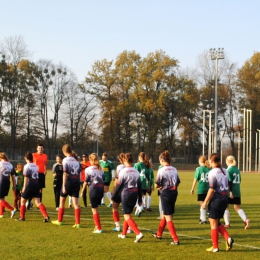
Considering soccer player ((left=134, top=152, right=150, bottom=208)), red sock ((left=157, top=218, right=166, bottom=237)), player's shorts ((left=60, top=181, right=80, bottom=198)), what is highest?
soccer player ((left=134, top=152, right=150, bottom=208))

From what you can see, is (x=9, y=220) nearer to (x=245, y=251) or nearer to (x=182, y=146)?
(x=245, y=251)

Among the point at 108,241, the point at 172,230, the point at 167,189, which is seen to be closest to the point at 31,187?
the point at 108,241

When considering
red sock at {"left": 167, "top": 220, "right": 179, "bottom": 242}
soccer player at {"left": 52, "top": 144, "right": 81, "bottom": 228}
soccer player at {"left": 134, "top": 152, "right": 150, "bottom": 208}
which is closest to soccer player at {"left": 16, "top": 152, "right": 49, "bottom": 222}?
soccer player at {"left": 52, "top": 144, "right": 81, "bottom": 228}

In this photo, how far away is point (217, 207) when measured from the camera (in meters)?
9.05

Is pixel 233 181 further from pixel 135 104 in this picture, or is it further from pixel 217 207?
pixel 135 104

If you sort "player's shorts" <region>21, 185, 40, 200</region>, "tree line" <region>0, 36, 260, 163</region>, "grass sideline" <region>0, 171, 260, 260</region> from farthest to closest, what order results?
1. "tree line" <region>0, 36, 260, 163</region>
2. "player's shorts" <region>21, 185, 40, 200</region>
3. "grass sideline" <region>0, 171, 260, 260</region>

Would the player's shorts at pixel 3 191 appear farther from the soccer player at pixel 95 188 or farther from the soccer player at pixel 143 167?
the soccer player at pixel 143 167

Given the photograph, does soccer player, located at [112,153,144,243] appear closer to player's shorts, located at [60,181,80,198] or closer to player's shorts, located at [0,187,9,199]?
player's shorts, located at [60,181,80,198]

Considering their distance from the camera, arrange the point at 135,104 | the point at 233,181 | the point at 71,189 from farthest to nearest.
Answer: the point at 135,104 < the point at 233,181 < the point at 71,189

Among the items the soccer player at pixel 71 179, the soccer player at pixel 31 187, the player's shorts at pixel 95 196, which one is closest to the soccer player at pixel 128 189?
the player's shorts at pixel 95 196

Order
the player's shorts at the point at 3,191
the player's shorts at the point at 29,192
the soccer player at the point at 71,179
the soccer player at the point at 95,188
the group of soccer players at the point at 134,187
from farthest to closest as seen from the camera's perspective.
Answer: the player's shorts at the point at 3,191, the player's shorts at the point at 29,192, the soccer player at the point at 71,179, the soccer player at the point at 95,188, the group of soccer players at the point at 134,187

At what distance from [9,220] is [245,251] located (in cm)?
671

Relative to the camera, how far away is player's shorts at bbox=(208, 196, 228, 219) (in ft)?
29.6

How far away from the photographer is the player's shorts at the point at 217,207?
9.02 m
